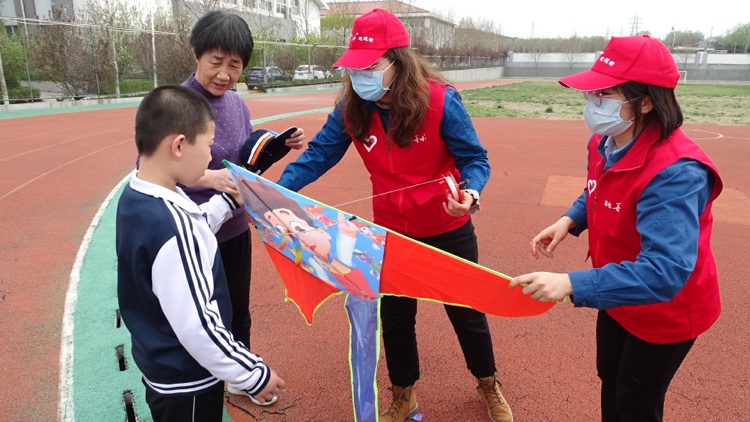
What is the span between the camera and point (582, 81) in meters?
1.88

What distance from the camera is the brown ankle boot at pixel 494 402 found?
2.78 meters

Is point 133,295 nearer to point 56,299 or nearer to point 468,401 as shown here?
point 468,401

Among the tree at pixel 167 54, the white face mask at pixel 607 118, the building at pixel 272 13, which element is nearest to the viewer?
the white face mask at pixel 607 118

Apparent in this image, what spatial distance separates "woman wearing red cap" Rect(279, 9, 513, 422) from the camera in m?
2.31

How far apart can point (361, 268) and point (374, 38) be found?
40.6 inches

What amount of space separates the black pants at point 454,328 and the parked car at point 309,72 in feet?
99.7

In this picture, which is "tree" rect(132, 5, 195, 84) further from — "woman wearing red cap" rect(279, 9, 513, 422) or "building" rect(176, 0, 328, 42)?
"woman wearing red cap" rect(279, 9, 513, 422)

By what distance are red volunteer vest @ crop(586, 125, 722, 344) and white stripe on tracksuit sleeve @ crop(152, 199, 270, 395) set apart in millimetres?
1329

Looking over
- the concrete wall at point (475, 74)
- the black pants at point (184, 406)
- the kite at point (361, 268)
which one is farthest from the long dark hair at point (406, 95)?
the concrete wall at point (475, 74)

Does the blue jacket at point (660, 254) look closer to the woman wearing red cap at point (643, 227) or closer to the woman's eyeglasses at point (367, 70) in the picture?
the woman wearing red cap at point (643, 227)

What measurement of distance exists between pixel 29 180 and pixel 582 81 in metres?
8.63

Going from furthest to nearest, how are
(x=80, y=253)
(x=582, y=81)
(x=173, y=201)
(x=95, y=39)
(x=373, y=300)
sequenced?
(x=95, y=39) < (x=80, y=253) < (x=373, y=300) < (x=582, y=81) < (x=173, y=201)

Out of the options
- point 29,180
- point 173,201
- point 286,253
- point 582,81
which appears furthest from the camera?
point 29,180

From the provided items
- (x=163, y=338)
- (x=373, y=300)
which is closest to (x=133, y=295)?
(x=163, y=338)
